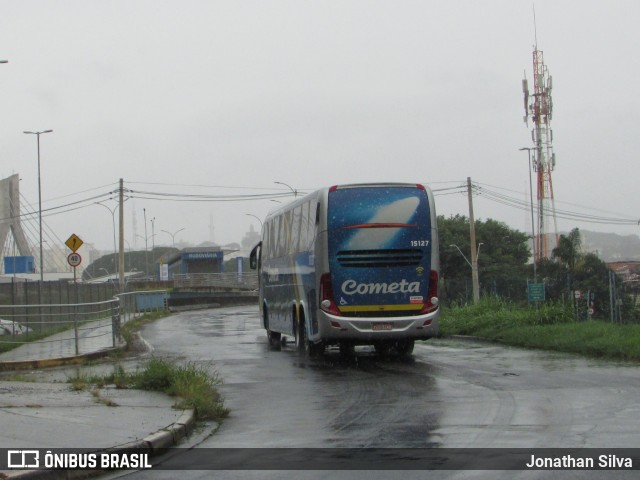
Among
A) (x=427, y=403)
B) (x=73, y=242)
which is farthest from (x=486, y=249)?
(x=427, y=403)

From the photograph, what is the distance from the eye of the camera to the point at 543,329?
22.2 m

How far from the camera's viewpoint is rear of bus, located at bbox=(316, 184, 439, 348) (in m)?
17.8

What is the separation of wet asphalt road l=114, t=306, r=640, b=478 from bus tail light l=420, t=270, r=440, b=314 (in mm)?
1045

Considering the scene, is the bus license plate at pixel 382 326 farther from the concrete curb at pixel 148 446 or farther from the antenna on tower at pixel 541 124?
the antenna on tower at pixel 541 124

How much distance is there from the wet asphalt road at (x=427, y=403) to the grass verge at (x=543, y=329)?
2.69 feet

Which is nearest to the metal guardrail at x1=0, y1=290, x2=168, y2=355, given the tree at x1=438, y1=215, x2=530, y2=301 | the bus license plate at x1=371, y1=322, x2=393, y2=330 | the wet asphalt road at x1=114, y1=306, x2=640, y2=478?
the wet asphalt road at x1=114, y1=306, x2=640, y2=478

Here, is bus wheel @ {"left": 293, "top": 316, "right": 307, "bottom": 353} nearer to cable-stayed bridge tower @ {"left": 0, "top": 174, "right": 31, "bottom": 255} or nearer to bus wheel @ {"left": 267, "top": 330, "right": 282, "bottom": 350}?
bus wheel @ {"left": 267, "top": 330, "right": 282, "bottom": 350}

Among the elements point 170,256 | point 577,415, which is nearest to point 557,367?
point 577,415

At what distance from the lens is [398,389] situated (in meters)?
13.6

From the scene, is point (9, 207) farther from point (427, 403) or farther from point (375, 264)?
point (427, 403)

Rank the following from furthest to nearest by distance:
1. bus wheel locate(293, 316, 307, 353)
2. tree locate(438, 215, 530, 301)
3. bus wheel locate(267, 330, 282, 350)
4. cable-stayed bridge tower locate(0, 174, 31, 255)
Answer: tree locate(438, 215, 530, 301) → cable-stayed bridge tower locate(0, 174, 31, 255) → bus wheel locate(267, 330, 282, 350) → bus wheel locate(293, 316, 307, 353)

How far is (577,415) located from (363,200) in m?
8.36

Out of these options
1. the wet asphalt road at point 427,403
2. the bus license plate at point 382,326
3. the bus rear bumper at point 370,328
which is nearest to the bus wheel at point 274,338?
the wet asphalt road at point 427,403

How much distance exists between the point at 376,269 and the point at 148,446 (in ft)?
31.4
